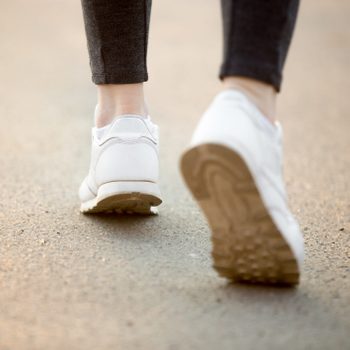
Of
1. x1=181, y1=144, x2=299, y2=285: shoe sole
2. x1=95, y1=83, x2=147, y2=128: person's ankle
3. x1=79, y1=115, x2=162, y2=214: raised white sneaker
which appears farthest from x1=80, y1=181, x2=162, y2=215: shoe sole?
x1=181, y1=144, x2=299, y2=285: shoe sole

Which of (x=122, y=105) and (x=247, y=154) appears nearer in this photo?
(x=247, y=154)

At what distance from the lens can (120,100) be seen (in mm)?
1566

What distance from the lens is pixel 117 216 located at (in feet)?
5.49

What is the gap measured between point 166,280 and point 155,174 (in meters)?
0.31

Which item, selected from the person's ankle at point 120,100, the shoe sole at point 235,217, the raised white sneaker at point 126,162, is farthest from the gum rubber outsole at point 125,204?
the shoe sole at point 235,217

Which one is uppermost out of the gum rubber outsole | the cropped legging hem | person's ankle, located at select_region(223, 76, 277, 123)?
the cropped legging hem

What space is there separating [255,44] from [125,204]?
1.90 ft

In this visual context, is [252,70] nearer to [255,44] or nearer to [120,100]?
[255,44]

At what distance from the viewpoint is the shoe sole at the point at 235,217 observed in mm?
1094

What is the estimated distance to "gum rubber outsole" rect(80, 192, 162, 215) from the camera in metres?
1.55

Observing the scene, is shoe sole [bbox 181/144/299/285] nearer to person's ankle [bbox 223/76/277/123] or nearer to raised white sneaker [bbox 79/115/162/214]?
person's ankle [bbox 223/76/277/123]

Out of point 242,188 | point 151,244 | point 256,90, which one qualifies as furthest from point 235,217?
point 151,244

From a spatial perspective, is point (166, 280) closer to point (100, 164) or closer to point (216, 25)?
point (100, 164)

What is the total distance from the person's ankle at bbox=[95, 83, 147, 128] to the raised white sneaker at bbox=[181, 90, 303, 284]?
1.38ft
